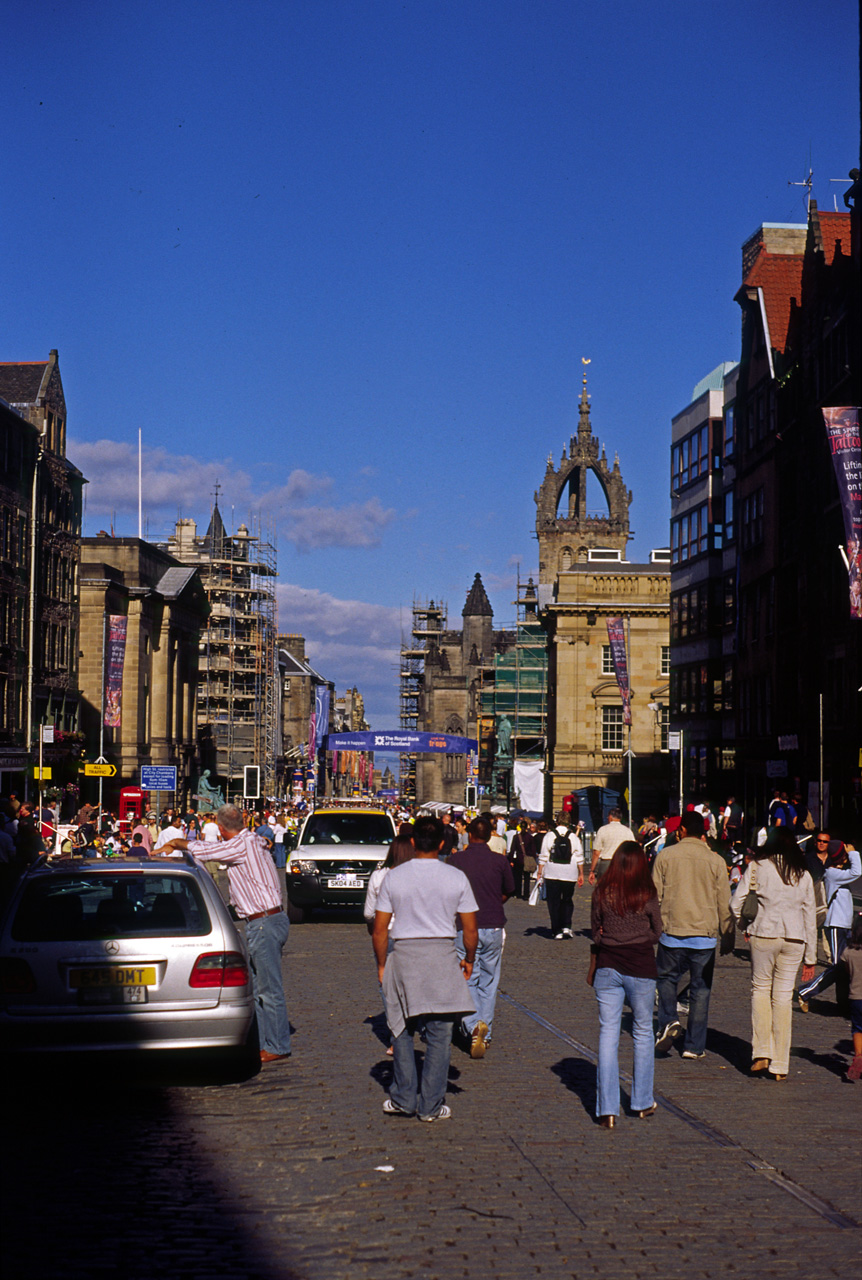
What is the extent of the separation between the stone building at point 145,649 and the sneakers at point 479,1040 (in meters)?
69.5

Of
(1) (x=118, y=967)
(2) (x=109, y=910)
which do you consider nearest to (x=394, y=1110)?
(1) (x=118, y=967)

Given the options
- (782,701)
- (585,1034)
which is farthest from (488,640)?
(585,1034)

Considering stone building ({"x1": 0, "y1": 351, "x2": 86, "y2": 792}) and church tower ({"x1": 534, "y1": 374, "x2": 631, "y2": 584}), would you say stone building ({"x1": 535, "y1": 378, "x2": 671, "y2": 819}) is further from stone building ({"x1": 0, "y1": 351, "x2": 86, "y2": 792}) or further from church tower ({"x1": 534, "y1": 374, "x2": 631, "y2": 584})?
church tower ({"x1": 534, "y1": 374, "x2": 631, "y2": 584})

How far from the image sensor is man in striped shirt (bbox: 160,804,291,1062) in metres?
10.7

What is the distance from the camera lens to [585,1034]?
1238cm

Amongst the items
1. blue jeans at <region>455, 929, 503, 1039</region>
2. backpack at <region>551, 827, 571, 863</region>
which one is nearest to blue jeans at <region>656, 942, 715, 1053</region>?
blue jeans at <region>455, 929, 503, 1039</region>

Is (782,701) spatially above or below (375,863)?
above

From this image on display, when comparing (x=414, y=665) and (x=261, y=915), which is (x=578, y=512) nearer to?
(x=414, y=665)

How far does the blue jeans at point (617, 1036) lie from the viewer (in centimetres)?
865

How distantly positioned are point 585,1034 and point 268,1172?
17.4 feet

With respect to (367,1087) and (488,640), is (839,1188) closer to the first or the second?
(367,1087)

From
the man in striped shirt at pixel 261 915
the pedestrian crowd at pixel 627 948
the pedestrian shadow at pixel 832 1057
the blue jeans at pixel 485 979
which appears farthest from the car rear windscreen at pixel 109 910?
the pedestrian shadow at pixel 832 1057

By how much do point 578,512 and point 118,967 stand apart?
410 ft

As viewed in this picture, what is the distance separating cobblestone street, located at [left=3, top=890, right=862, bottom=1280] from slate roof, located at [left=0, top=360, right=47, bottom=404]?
57.2 meters
